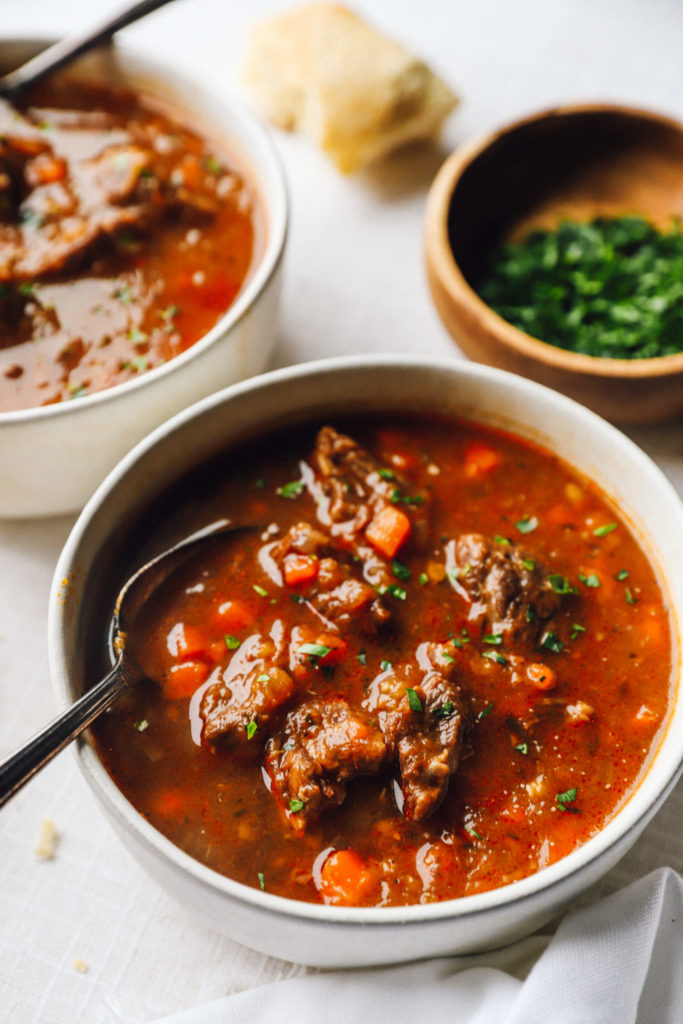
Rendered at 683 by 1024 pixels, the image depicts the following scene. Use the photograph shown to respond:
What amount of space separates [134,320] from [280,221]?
64cm

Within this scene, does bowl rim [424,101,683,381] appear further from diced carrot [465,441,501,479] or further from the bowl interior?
diced carrot [465,441,501,479]

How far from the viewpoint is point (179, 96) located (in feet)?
13.9

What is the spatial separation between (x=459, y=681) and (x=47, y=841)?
134cm

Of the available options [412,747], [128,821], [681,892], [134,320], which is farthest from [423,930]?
[134,320]

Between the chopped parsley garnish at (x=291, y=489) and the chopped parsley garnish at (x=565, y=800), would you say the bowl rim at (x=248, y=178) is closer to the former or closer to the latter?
the chopped parsley garnish at (x=291, y=489)

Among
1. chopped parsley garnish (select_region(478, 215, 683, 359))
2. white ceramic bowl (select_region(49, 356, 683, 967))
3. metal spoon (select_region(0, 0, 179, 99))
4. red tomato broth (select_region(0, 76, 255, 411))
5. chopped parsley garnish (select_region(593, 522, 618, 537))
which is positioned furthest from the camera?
metal spoon (select_region(0, 0, 179, 99))

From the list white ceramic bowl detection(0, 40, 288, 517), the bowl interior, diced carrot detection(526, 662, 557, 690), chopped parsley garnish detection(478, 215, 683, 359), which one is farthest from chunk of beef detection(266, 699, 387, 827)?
the bowl interior

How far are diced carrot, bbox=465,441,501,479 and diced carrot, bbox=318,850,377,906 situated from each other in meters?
1.29

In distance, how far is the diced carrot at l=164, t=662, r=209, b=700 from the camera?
279 cm

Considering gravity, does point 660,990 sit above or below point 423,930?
below

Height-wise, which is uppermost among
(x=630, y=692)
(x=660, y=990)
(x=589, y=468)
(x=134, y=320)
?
(x=134, y=320)

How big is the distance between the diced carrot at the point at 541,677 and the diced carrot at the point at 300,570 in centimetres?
68

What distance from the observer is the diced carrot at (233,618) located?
2.90 meters

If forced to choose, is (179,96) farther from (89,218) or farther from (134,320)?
(134,320)
